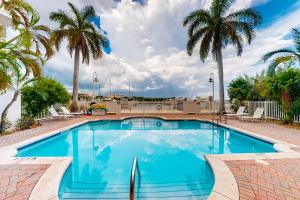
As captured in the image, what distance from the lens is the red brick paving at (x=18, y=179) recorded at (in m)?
2.66

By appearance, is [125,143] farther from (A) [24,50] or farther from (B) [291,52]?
(B) [291,52]

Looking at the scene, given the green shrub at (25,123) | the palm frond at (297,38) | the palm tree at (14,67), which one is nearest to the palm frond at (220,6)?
the palm frond at (297,38)

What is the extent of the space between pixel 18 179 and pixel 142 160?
3.04 meters

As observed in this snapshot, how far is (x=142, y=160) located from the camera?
207 inches

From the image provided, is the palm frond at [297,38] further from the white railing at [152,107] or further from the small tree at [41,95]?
the small tree at [41,95]

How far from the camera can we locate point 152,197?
315 cm

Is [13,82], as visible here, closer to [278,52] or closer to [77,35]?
[77,35]

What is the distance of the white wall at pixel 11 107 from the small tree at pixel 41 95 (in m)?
0.60

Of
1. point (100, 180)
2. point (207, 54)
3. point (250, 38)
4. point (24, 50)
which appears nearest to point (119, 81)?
point (207, 54)

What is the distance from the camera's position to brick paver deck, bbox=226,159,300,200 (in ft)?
8.72

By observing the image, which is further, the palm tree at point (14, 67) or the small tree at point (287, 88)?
the small tree at point (287, 88)

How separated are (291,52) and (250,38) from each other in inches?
165

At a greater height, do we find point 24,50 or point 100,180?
point 24,50

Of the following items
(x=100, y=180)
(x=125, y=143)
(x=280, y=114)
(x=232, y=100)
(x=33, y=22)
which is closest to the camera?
A: (x=100, y=180)
